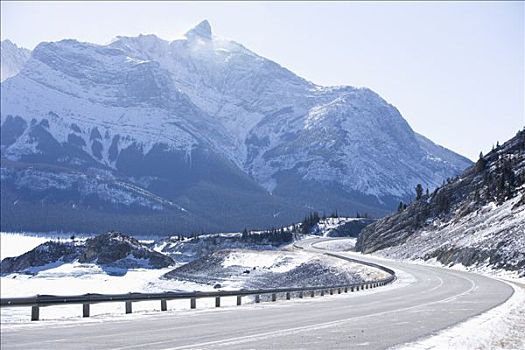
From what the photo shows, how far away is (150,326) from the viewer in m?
20.7

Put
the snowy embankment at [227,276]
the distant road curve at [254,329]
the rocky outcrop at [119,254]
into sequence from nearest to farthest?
the distant road curve at [254,329] → the snowy embankment at [227,276] → the rocky outcrop at [119,254]

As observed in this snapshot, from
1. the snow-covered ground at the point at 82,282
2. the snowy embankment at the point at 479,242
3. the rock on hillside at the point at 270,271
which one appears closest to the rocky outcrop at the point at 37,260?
the snow-covered ground at the point at 82,282

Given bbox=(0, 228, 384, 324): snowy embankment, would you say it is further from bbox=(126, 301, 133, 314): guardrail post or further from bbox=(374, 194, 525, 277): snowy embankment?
bbox=(126, 301, 133, 314): guardrail post

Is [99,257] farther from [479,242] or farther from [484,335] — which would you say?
[484,335]

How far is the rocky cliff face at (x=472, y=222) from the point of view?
75.7m

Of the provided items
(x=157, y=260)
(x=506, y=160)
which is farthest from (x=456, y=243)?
(x=157, y=260)

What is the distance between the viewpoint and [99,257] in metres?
188

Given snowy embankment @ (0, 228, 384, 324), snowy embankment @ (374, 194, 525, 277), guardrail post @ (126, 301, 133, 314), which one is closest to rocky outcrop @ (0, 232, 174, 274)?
snowy embankment @ (0, 228, 384, 324)

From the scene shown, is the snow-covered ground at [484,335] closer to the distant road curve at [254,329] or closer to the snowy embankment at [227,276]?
the distant road curve at [254,329]

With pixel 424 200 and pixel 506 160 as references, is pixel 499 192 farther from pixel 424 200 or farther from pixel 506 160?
pixel 424 200

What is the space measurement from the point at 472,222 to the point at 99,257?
4606 inches

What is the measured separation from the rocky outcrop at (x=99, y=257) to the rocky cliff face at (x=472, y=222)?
203 feet

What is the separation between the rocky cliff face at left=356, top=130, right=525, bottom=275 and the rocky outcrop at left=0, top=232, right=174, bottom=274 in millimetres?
61960

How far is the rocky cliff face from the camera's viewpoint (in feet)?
248
